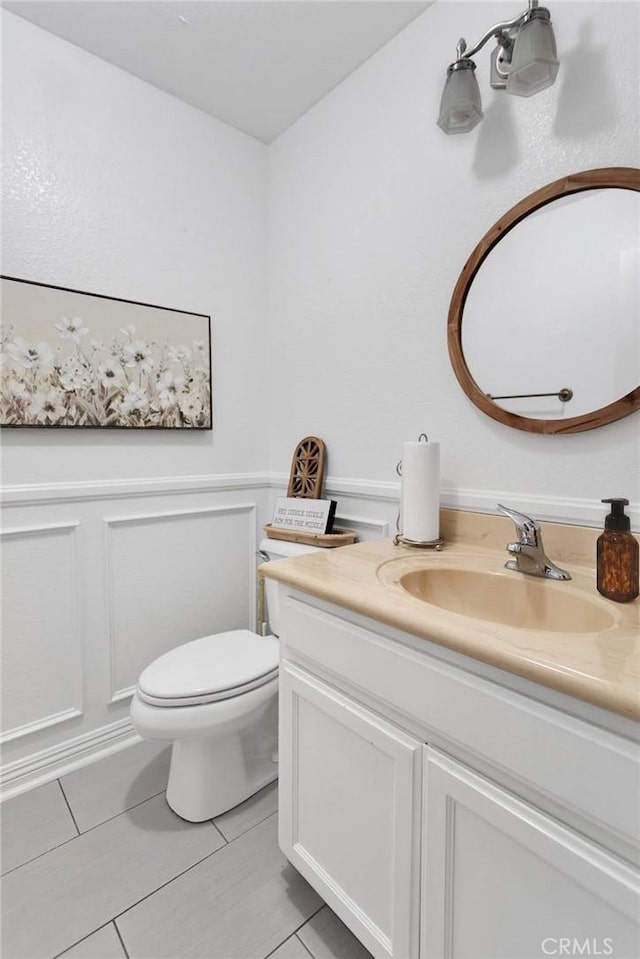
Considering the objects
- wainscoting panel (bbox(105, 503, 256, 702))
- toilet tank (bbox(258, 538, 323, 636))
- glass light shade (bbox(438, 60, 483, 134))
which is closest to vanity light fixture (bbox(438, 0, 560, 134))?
glass light shade (bbox(438, 60, 483, 134))

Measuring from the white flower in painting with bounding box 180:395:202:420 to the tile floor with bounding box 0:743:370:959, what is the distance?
1317 millimetres

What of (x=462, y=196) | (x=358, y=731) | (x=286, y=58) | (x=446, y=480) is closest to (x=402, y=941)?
(x=358, y=731)

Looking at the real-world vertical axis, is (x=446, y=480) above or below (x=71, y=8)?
below

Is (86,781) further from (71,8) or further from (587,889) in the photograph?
(71,8)

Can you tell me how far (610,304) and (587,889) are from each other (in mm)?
1073

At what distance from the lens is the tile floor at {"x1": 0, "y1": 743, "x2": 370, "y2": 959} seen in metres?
1.02

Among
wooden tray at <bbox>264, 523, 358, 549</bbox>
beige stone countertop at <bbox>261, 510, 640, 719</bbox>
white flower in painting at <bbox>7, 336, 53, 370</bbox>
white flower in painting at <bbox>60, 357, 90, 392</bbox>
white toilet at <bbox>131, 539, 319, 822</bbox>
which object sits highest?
white flower in painting at <bbox>7, 336, 53, 370</bbox>

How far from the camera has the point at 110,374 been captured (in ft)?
5.28

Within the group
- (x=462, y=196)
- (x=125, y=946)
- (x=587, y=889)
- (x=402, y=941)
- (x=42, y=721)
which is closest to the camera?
(x=587, y=889)

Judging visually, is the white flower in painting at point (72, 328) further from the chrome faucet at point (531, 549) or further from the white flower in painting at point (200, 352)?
the chrome faucet at point (531, 549)

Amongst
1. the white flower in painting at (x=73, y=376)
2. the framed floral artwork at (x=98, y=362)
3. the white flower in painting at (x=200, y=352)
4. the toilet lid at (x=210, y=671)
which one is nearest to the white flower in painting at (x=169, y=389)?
the framed floral artwork at (x=98, y=362)

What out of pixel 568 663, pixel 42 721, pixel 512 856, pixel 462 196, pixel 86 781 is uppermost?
pixel 462 196

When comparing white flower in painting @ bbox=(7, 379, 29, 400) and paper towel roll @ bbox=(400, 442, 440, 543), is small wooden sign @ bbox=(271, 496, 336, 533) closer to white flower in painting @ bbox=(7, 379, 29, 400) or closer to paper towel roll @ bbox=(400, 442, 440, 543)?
paper towel roll @ bbox=(400, 442, 440, 543)

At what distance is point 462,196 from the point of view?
130 cm
